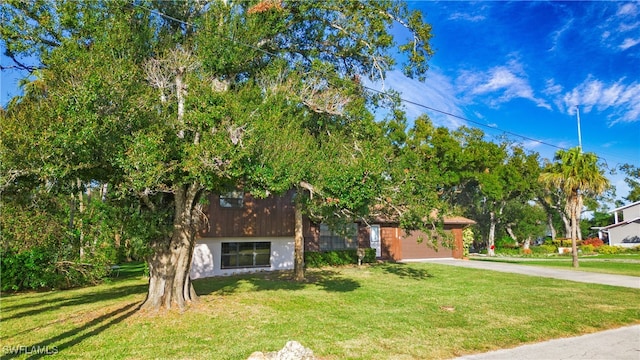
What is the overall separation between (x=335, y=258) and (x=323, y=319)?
13.4 m

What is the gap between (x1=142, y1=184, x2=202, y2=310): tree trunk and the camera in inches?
403

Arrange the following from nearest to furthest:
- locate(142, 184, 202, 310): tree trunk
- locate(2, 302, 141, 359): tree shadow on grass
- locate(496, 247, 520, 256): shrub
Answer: locate(2, 302, 141, 359): tree shadow on grass, locate(142, 184, 202, 310): tree trunk, locate(496, 247, 520, 256): shrub

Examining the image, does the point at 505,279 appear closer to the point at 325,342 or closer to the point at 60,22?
the point at 325,342

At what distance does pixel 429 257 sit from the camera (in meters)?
28.5

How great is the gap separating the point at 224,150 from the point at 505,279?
1398 centimetres

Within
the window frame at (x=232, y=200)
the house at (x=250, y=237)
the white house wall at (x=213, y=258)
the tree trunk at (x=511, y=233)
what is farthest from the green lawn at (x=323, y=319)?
the tree trunk at (x=511, y=233)

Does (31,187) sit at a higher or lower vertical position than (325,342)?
higher

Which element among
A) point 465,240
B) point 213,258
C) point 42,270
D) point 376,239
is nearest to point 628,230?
point 465,240

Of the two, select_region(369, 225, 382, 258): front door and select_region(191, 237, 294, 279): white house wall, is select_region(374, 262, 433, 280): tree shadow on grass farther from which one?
select_region(191, 237, 294, 279): white house wall

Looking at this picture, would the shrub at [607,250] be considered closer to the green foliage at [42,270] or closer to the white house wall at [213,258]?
the white house wall at [213,258]

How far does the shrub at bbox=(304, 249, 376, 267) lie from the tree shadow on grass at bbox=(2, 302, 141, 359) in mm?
12207

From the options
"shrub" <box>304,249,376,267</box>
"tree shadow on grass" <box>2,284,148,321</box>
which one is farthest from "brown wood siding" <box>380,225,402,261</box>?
"tree shadow on grass" <box>2,284,148,321</box>

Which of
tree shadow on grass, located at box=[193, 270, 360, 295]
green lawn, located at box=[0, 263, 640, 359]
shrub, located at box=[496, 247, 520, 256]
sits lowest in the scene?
shrub, located at box=[496, 247, 520, 256]

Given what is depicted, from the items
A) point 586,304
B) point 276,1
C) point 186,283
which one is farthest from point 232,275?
point 586,304
